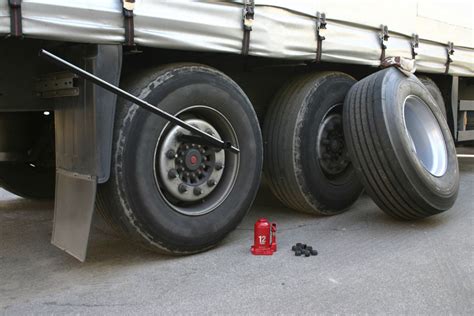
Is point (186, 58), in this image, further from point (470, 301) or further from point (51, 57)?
point (470, 301)

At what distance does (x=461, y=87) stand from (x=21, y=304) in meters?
6.55

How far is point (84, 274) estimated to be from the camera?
3.45 m

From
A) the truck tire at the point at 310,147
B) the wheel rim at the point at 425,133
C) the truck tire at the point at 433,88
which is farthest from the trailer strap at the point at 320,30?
the truck tire at the point at 433,88

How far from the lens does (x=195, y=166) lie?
3.74m

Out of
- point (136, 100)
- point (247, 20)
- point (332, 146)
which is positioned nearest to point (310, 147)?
point (332, 146)

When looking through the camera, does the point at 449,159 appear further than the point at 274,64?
Yes

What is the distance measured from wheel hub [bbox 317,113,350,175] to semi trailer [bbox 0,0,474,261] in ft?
0.05

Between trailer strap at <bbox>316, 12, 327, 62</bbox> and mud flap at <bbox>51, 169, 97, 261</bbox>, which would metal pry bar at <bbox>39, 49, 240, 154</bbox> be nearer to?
mud flap at <bbox>51, 169, 97, 261</bbox>

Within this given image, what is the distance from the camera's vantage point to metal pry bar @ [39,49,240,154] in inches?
116

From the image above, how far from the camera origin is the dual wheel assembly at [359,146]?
4.32 m

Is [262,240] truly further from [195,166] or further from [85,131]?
[85,131]

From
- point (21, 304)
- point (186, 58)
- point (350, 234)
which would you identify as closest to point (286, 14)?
point (186, 58)

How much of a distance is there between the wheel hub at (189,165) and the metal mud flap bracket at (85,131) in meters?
0.18

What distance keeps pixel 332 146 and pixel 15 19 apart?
3089 mm
